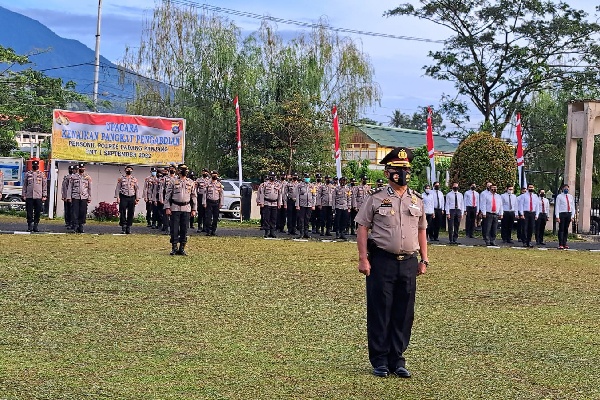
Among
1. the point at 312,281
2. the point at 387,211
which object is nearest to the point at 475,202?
the point at 312,281

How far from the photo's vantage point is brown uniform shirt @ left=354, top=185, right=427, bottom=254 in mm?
8531

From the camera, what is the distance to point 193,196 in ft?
66.7

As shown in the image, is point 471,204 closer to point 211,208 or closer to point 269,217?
point 269,217

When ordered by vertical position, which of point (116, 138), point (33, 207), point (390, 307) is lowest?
point (390, 307)

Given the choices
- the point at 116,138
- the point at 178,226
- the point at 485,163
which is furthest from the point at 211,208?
the point at 485,163

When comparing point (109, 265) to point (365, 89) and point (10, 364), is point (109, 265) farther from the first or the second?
point (365, 89)

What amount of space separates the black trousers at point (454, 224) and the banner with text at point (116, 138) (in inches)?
399

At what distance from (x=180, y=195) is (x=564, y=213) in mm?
14215

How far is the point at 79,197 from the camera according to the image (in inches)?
1046

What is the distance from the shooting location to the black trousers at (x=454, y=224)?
30.1 metres

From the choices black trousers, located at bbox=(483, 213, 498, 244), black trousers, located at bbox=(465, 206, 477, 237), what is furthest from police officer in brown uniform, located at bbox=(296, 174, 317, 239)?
black trousers, located at bbox=(483, 213, 498, 244)

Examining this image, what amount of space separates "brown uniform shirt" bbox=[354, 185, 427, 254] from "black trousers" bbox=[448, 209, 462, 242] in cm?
2154

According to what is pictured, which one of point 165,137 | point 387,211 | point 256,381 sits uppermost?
point 165,137

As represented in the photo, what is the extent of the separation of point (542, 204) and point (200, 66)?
65.4 ft
